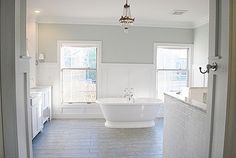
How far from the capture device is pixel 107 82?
5965 millimetres

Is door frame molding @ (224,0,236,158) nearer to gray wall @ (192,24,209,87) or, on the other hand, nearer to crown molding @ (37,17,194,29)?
gray wall @ (192,24,209,87)

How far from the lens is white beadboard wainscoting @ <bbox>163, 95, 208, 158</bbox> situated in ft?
5.92

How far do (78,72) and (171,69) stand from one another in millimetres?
2686

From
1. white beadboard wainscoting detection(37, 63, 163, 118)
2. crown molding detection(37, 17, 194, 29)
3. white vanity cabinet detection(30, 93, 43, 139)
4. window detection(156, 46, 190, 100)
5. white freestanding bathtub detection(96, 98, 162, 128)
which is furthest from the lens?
window detection(156, 46, 190, 100)

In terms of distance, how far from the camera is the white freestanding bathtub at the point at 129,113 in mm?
5023

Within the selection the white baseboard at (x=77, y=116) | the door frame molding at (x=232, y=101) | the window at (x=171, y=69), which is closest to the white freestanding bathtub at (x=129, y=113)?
the white baseboard at (x=77, y=116)

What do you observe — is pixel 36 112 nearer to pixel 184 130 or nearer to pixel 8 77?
pixel 184 130

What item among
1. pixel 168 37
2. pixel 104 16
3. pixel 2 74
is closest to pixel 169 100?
pixel 2 74

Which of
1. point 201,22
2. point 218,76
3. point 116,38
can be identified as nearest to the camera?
point 218,76

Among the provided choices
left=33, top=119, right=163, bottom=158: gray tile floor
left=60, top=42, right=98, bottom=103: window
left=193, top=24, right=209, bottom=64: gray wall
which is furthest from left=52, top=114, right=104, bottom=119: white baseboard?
left=193, top=24, right=209, bottom=64: gray wall

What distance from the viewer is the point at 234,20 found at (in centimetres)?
109

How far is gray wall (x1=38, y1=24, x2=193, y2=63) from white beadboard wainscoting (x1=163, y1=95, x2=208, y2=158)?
127 inches

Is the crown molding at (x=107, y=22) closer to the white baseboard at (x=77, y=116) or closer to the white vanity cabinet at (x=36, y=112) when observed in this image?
the white vanity cabinet at (x=36, y=112)

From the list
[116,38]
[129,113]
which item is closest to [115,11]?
[116,38]
